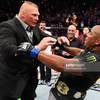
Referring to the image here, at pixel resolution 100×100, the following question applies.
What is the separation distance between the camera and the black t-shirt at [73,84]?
2.46m

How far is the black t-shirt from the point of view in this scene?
8.07 feet

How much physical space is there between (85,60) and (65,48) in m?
0.89

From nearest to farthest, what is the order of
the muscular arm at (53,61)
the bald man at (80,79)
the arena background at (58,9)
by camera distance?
the muscular arm at (53,61) → the bald man at (80,79) → the arena background at (58,9)

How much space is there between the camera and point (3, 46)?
2854mm

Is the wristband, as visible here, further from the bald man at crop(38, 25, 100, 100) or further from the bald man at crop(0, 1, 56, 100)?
the bald man at crop(0, 1, 56, 100)

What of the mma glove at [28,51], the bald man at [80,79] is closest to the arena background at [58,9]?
the bald man at [80,79]

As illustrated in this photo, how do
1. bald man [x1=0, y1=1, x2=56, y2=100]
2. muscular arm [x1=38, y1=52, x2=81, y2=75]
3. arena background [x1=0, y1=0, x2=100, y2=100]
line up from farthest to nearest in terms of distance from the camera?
arena background [x1=0, y1=0, x2=100, y2=100], bald man [x1=0, y1=1, x2=56, y2=100], muscular arm [x1=38, y1=52, x2=81, y2=75]

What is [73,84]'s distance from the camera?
254 cm

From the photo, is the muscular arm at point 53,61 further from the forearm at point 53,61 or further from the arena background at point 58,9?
the arena background at point 58,9

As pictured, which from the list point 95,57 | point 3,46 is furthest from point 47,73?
point 95,57

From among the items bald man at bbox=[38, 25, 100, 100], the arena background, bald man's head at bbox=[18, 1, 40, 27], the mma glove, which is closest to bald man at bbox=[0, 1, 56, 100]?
bald man's head at bbox=[18, 1, 40, 27]

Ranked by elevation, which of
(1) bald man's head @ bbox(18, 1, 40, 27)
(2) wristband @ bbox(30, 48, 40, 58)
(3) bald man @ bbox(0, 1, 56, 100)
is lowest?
(3) bald man @ bbox(0, 1, 56, 100)

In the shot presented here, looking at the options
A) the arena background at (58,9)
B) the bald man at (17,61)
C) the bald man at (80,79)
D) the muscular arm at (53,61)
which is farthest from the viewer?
the arena background at (58,9)

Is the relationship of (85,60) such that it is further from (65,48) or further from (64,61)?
(65,48)
